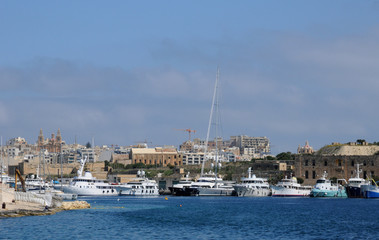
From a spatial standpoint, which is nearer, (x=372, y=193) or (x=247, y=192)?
(x=372, y=193)

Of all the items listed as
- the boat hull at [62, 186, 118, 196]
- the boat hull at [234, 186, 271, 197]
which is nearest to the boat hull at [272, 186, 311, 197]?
the boat hull at [234, 186, 271, 197]

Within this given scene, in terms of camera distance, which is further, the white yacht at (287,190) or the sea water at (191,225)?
the white yacht at (287,190)

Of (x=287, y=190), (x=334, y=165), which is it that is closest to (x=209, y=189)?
(x=287, y=190)

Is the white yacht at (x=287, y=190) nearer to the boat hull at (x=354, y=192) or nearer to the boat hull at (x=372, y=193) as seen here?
the boat hull at (x=354, y=192)

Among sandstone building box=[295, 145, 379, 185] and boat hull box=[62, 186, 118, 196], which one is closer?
boat hull box=[62, 186, 118, 196]

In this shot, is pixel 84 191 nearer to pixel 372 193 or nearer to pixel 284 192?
pixel 284 192

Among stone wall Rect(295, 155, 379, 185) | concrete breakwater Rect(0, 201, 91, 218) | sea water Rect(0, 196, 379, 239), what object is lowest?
sea water Rect(0, 196, 379, 239)

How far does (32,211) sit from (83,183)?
6442 cm

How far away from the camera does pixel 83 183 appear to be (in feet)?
391

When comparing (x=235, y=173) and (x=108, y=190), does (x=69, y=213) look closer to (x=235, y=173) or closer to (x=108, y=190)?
(x=108, y=190)

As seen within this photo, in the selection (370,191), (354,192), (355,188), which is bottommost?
(354,192)

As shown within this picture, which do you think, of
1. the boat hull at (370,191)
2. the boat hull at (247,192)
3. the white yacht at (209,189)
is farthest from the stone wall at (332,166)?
the boat hull at (370,191)

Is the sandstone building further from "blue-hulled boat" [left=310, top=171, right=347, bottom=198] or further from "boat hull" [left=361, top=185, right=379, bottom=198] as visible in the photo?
"boat hull" [left=361, top=185, right=379, bottom=198]

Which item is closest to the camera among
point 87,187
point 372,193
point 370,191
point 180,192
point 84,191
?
point 372,193
